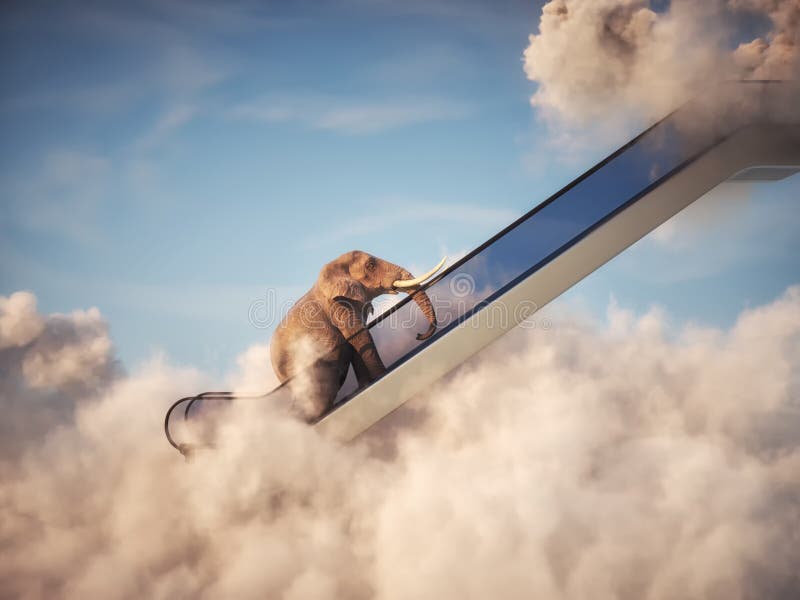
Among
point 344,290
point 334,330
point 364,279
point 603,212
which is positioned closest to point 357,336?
point 334,330

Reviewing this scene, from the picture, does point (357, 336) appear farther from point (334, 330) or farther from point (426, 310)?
point (426, 310)

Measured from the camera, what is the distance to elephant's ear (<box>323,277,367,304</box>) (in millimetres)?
4539

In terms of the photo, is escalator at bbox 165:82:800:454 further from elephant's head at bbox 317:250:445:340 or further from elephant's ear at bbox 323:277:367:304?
elephant's ear at bbox 323:277:367:304

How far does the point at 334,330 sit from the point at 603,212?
6.97ft

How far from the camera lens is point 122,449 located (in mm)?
4637

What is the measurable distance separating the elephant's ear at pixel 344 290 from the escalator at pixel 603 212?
0.64 metres

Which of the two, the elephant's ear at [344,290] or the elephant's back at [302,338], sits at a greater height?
the elephant's ear at [344,290]

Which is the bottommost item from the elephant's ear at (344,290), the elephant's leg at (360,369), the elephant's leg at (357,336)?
the elephant's leg at (360,369)

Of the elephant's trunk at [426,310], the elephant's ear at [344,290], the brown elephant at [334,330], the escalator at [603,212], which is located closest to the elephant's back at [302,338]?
the brown elephant at [334,330]

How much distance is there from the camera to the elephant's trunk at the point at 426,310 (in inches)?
172

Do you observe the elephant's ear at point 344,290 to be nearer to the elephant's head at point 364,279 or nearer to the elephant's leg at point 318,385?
the elephant's head at point 364,279

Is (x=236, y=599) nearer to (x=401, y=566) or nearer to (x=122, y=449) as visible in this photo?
(x=401, y=566)

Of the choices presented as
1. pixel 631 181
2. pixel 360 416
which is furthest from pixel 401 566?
pixel 631 181

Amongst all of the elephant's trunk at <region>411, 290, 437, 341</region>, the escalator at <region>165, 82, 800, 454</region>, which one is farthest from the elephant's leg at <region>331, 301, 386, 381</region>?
the elephant's trunk at <region>411, 290, 437, 341</region>
